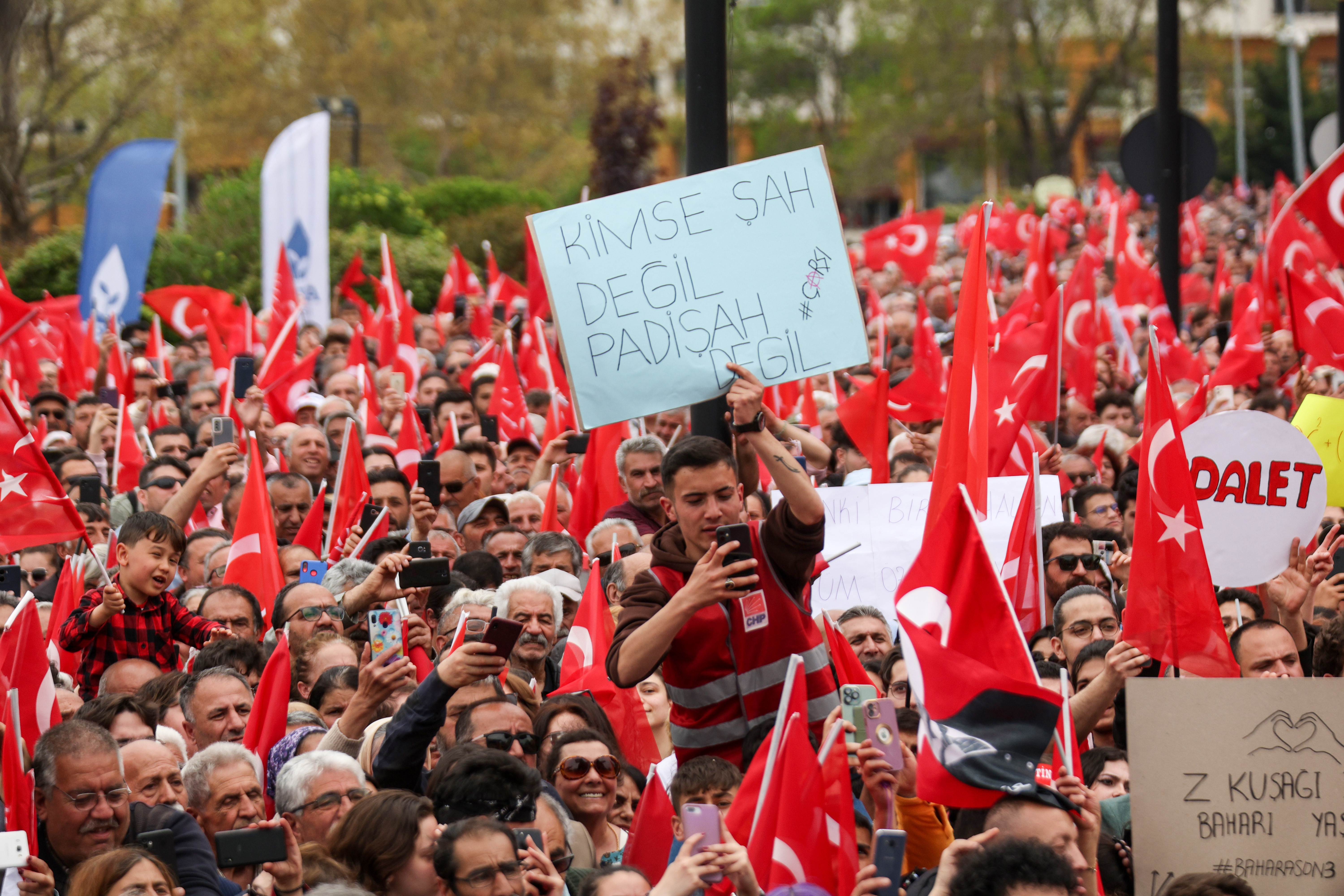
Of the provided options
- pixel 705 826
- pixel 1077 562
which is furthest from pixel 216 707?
pixel 1077 562

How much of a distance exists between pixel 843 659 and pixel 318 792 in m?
1.79

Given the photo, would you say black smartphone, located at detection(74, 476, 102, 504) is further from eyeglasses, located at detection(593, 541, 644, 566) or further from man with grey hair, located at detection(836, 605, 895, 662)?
man with grey hair, located at detection(836, 605, 895, 662)

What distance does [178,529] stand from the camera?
24.5 feet

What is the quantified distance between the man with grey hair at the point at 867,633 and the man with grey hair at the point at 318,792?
2523mm

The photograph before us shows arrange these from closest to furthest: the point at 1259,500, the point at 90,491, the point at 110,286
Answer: the point at 1259,500, the point at 90,491, the point at 110,286

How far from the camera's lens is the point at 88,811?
4914 mm

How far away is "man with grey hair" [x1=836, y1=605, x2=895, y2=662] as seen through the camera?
7.12 metres

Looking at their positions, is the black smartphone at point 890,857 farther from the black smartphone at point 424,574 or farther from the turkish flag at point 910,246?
the turkish flag at point 910,246

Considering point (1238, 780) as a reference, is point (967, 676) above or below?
above

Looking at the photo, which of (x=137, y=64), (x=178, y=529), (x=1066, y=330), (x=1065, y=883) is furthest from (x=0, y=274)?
(x=137, y=64)

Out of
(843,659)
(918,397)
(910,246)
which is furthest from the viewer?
(910,246)

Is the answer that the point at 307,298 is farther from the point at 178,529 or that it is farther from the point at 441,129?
the point at 441,129

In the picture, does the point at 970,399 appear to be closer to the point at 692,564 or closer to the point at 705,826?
the point at 692,564

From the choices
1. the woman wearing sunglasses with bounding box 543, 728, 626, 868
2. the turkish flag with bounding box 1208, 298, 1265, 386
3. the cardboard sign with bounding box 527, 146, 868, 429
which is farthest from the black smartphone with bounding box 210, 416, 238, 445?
the turkish flag with bounding box 1208, 298, 1265, 386
